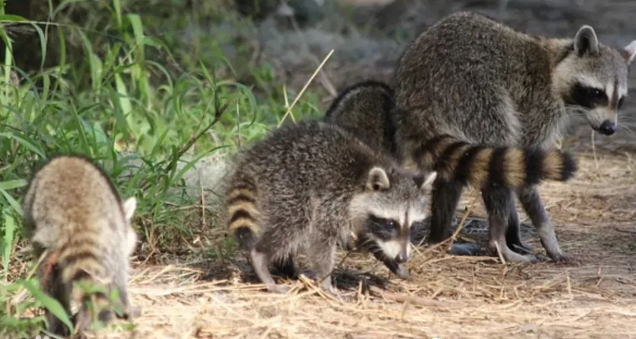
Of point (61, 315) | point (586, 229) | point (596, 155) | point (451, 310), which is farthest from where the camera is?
point (596, 155)

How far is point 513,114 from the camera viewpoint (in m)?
7.18

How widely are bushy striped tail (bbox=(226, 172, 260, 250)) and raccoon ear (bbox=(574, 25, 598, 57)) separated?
2416 mm

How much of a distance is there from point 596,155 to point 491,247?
2965 millimetres

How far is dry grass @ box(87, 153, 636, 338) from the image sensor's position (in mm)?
5387

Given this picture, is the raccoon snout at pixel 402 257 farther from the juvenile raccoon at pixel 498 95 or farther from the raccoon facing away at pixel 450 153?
the juvenile raccoon at pixel 498 95

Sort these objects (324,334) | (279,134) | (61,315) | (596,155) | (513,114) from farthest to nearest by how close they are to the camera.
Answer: (596,155)
(513,114)
(279,134)
(324,334)
(61,315)

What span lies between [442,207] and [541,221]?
593mm

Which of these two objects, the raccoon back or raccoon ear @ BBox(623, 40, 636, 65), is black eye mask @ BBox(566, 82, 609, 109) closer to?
raccoon ear @ BBox(623, 40, 636, 65)

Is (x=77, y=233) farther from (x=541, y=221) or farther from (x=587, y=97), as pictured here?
(x=587, y=97)

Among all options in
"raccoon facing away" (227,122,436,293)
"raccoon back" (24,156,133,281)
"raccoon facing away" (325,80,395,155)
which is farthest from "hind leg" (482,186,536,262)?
"raccoon back" (24,156,133,281)

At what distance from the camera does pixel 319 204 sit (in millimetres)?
6188

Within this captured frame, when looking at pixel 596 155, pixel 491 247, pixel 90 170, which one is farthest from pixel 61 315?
pixel 596 155

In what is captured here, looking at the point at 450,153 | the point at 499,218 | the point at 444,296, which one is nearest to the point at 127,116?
the point at 450,153

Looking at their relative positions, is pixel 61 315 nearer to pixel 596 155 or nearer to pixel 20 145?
pixel 20 145
